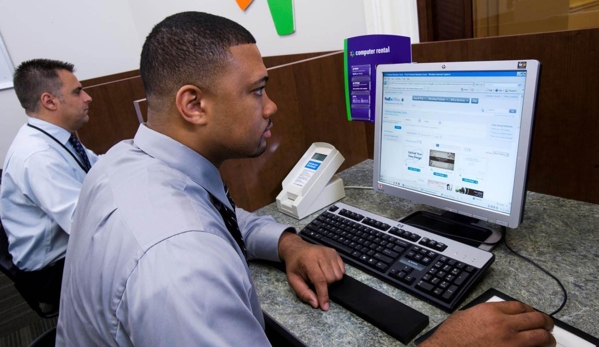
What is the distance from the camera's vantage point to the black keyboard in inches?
27.6

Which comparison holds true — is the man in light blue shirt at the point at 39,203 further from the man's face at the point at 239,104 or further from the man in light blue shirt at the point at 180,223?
the man's face at the point at 239,104

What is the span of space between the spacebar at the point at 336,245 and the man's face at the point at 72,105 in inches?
56.8

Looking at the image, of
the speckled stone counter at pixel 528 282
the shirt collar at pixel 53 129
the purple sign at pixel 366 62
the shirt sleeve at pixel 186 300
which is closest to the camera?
the shirt sleeve at pixel 186 300

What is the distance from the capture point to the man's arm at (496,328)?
539mm

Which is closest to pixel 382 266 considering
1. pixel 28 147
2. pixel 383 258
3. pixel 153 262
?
Answer: pixel 383 258

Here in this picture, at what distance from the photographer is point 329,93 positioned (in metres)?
1.31

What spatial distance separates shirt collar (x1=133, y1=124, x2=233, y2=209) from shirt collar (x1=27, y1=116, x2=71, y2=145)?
1351 millimetres

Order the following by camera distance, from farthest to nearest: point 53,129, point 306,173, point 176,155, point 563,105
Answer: point 53,129
point 306,173
point 563,105
point 176,155

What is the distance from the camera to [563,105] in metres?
0.90

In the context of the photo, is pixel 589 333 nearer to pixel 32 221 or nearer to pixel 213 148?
pixel 213 148

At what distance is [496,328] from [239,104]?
536 millimetres

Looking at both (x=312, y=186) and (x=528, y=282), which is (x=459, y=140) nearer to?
(x=528, y=282)

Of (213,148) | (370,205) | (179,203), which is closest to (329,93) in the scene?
(370,205)

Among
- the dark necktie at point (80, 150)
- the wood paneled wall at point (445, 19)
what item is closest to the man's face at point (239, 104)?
the wood paneled wall at point (445, 19)
